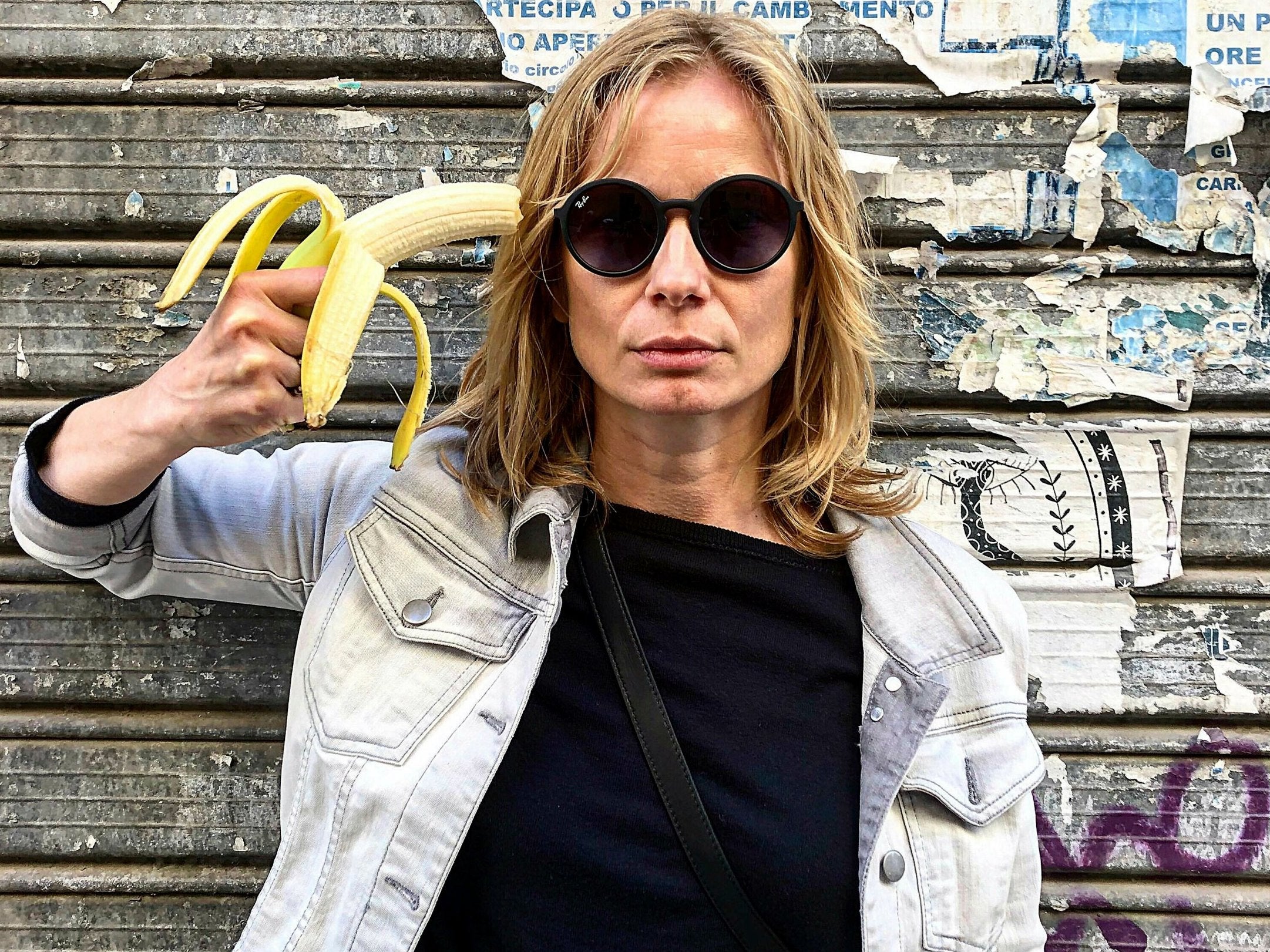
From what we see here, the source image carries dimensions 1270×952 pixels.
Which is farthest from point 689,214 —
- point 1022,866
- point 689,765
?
point 1022,866

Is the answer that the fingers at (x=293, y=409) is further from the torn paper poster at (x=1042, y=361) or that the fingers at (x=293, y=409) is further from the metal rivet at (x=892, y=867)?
the torn paper poster at (x=1042, y=361)

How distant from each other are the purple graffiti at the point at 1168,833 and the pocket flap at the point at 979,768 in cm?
68

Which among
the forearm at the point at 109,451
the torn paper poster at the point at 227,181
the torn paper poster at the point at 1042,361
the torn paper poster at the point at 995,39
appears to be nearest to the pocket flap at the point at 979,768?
the torn paper poster at the point at 1042,361

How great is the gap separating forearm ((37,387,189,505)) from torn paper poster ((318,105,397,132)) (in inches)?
42.7

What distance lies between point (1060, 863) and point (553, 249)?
82.7 inches

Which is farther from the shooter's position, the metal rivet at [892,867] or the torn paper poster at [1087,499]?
the torn paper poster at [1087,499]

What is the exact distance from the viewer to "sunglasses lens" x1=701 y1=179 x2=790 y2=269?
68.2 inches

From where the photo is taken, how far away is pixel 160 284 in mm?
2496

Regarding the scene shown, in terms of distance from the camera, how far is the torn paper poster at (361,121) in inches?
98.0

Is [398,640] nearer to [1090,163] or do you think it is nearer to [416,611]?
[416,611]

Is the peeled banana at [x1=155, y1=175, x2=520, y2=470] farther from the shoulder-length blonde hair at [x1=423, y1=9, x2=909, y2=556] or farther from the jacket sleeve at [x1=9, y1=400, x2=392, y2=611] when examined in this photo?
the jacket sleeve at [x1=9, y1=400, x2=392, y2=611]

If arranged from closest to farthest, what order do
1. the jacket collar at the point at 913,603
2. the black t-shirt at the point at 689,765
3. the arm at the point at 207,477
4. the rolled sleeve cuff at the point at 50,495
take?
1. the arm at the point at 207,477
2. the black t-shirt at the point at 689,765
3. the rolled sleeve cuff at the point at 50,495
4. the jacket collar at the point at 913,603

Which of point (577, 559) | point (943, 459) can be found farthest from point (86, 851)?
point (943, 459)

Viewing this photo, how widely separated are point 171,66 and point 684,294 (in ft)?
5.64
